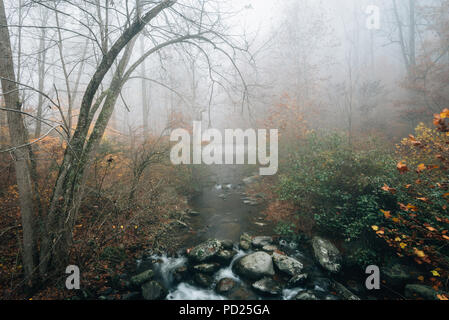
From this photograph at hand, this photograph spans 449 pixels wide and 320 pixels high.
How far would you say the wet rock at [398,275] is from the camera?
13.1 feet

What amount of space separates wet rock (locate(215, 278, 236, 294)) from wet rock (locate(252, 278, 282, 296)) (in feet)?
1.59

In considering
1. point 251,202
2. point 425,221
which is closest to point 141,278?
point 251,202

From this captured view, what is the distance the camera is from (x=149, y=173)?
8555mm

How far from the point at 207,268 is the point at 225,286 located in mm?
631

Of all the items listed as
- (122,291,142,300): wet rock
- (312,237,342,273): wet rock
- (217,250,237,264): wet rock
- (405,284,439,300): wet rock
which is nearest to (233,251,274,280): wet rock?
(217,250,237,264): wet rock

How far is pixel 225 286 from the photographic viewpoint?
14.4ft

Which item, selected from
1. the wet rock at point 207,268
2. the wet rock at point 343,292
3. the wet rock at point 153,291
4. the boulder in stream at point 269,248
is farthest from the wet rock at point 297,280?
the wet rock at point 153,291

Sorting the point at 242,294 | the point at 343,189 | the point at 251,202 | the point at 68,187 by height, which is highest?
the point at 68,187

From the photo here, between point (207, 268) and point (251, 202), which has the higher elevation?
point (251, 202)

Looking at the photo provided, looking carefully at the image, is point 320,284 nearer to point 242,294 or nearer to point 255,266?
point 255,266

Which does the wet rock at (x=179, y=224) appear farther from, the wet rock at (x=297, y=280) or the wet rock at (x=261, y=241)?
the wet rock at (x=297, y=280)
